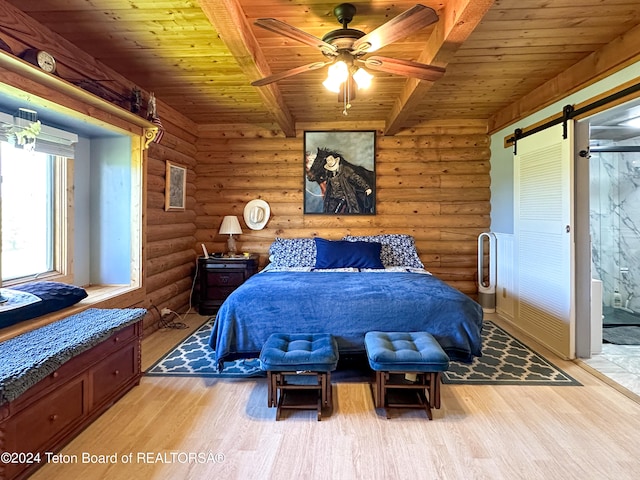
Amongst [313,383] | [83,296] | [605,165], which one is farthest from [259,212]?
[605,165]

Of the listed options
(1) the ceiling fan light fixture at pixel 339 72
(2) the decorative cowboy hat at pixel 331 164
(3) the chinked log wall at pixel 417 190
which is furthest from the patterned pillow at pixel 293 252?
(1) the ceiling fan light fixture at pixel 339 72

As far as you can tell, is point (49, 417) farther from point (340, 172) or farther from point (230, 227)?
point (340, 172)

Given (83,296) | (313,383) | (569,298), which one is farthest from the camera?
(569,298)

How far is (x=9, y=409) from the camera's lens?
5.02 feet

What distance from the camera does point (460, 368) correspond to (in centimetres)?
288

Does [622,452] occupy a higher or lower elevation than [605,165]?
lower

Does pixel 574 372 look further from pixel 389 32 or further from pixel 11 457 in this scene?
pixel 11 457

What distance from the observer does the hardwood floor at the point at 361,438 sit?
172 centimetres

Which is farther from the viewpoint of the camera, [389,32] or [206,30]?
[206,30]

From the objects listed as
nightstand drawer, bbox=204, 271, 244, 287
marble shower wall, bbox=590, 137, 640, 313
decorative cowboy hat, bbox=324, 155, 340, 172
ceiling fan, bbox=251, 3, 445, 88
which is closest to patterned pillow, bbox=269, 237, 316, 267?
nightstand drawer, bbox=204, 271, 244, 287

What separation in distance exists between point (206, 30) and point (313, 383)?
2.63 m

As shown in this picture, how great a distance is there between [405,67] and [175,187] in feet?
10.1

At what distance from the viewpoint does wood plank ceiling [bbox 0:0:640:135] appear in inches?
86.2

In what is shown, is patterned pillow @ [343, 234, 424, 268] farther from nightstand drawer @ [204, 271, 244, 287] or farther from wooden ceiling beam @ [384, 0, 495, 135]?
wooden ceiling beam @ [384, 0, 495, 135]
